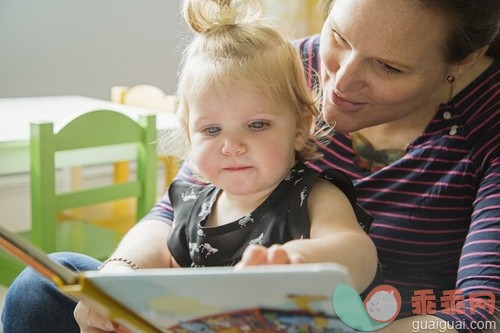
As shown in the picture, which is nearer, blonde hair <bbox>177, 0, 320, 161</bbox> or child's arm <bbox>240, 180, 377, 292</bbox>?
child's arm <bbox>240, 180, 377, 292</bbox>

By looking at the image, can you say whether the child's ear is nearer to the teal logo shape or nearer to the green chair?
the teal logo shape

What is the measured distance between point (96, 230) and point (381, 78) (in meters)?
1.55

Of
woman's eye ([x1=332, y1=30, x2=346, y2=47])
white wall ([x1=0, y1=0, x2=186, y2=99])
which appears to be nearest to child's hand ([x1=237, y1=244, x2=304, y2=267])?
woman's eye ([x1=332, y1=30, x2=346, y2=47])

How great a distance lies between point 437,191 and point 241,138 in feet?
1.20

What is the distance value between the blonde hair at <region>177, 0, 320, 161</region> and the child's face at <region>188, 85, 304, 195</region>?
0.02 meters

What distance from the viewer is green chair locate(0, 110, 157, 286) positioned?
192 cm

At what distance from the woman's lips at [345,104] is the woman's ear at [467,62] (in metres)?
0.18

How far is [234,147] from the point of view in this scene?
95 centimetres

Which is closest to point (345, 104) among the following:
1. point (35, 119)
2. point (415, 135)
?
point (415, 135)

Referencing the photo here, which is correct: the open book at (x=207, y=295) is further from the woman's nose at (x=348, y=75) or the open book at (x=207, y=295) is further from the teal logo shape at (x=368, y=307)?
the woman's nose at (x=348, y=75)

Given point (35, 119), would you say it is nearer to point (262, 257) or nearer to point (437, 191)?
point (437, 191)

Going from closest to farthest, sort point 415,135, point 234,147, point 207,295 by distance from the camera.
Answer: point 207,295, point 234,147, point 415,135

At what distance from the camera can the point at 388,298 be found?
39.2 inches

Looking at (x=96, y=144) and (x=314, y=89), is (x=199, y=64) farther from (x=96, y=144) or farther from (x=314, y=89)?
(x=96, y=144)
